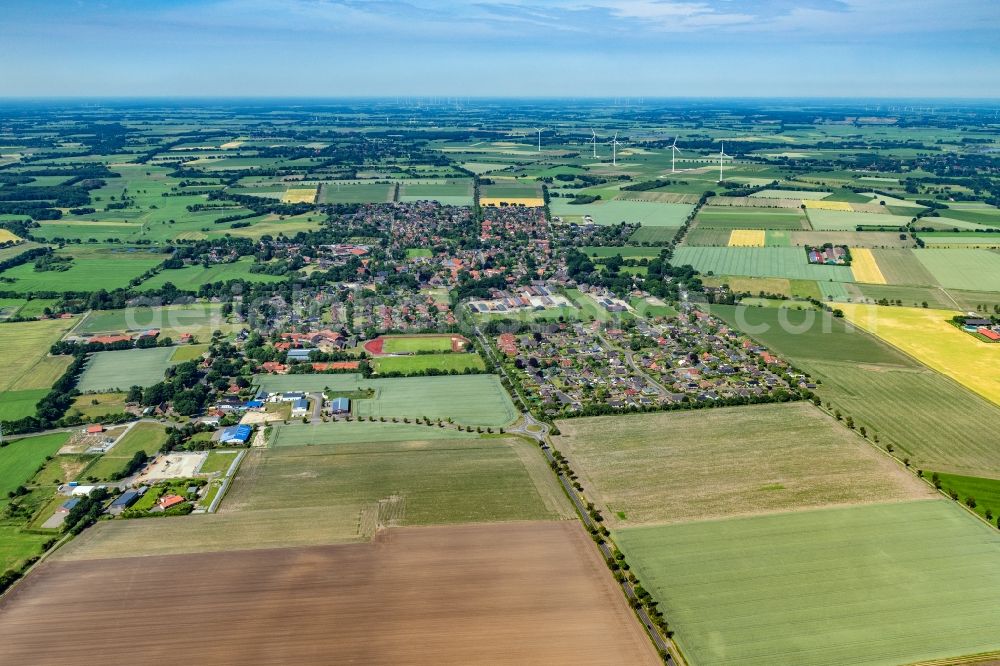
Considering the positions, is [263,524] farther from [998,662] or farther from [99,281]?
[99,281]

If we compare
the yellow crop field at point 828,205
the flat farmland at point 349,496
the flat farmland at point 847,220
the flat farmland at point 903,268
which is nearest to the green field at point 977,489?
the flat farmland at point 349,496

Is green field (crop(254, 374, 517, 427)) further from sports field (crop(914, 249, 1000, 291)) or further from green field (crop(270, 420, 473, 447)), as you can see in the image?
sports field (crop(914, 249, 1000, 291))

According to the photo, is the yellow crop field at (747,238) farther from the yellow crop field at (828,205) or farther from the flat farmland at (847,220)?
the yellow crop field at (828,205)

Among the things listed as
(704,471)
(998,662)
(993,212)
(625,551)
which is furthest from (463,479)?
(993,212)

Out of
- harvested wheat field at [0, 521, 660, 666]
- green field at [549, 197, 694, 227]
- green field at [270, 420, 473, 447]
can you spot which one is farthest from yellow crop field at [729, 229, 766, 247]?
harvested wheat field at [0, 521, 660, 666]

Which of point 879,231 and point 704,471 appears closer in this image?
point 704,471

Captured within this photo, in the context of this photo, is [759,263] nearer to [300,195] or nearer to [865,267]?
[865,267]
